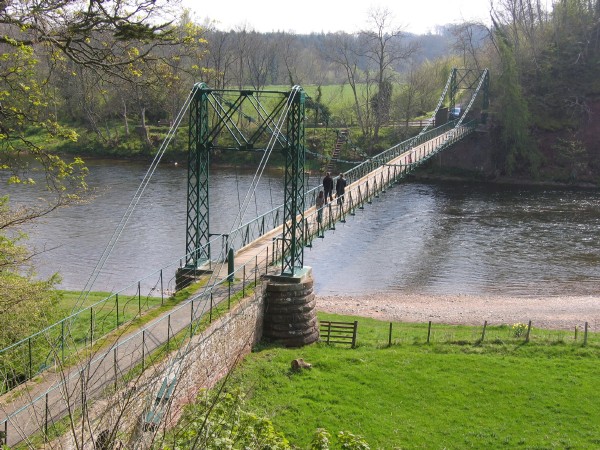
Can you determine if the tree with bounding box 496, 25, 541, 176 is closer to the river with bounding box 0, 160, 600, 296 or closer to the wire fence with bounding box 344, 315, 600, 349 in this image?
the river with bounding box 0, 160, 600, 296

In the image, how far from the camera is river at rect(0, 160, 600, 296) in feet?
85.0

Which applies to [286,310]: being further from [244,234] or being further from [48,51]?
[244,234]

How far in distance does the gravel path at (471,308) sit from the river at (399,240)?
3.20ft

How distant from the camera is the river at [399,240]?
85.0 feet

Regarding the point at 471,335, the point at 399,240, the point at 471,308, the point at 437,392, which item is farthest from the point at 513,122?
the point at 437,392

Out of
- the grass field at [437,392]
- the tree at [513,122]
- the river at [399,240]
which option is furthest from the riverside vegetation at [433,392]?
the tree at [513,122]

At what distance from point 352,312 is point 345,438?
1503 cm

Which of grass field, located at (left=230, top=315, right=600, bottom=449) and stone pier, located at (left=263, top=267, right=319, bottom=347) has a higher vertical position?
stone pier, located at (left=263, top=267, right=319, bottom=347)

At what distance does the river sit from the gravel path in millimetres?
975

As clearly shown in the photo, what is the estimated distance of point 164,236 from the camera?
30.3 m

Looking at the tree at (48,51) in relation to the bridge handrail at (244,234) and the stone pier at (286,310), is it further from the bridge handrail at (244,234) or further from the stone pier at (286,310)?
the stone pier at (286,310)

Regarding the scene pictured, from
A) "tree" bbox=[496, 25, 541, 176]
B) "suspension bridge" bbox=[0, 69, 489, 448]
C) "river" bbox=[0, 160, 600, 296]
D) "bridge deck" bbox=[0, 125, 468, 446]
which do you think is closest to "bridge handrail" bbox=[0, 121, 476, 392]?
"suspension bridge" bbox=[0, 69, 489, 448]

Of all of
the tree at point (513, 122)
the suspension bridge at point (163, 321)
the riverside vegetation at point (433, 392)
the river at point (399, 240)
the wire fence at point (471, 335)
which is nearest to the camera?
the suspension bridge at point (163, 321)

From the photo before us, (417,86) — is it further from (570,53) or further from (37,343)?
(37,343)
